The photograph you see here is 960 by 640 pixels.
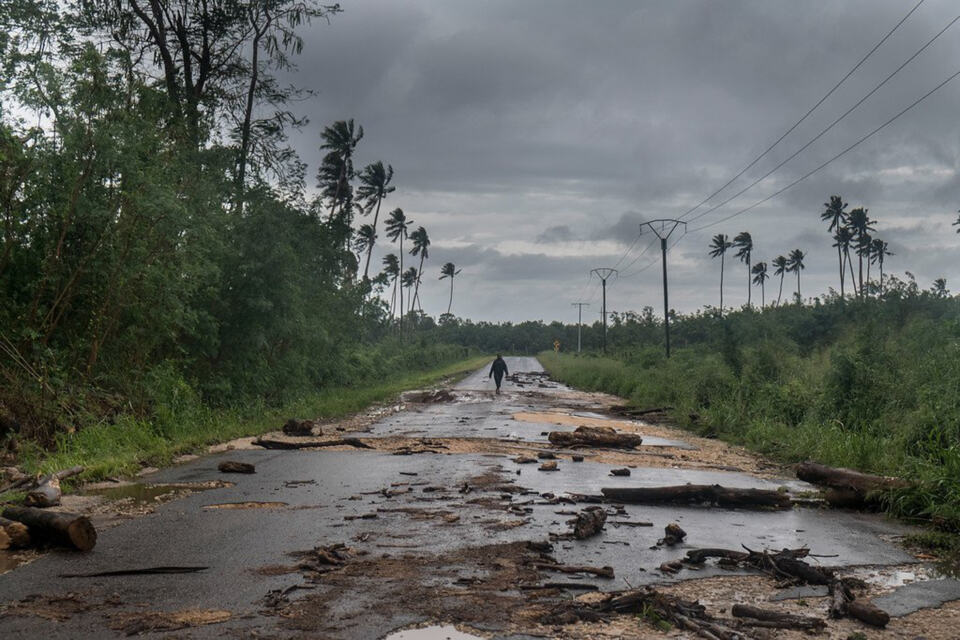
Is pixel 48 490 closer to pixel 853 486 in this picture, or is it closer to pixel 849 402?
pixel 853 486

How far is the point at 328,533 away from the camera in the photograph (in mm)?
7293

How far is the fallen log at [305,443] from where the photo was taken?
14.2m

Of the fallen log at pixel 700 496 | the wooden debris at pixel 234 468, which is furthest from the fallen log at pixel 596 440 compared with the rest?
the wooden debris at pixel 234 468

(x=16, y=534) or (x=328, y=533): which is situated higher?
(x=16, y=534)

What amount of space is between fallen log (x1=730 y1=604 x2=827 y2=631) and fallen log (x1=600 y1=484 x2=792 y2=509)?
14.2 ft

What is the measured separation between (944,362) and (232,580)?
13.9m

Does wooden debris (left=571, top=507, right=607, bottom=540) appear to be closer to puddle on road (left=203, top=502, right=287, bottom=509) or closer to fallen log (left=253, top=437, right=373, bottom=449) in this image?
puddle on road (left=203, top=502, right=287, bottom=509)

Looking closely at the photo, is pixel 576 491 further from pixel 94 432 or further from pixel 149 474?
pixel 94 432

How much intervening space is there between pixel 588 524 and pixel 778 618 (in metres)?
2.62

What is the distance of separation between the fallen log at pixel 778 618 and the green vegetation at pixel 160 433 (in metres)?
8.32

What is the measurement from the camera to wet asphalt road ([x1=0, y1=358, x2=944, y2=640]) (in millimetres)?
5211

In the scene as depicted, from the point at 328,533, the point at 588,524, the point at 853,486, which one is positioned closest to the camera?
the point at 328,533

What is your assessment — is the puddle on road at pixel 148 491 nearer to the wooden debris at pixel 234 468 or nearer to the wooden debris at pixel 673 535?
the wooden debris at pixel 234 468

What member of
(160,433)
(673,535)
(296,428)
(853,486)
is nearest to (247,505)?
(673,535)
